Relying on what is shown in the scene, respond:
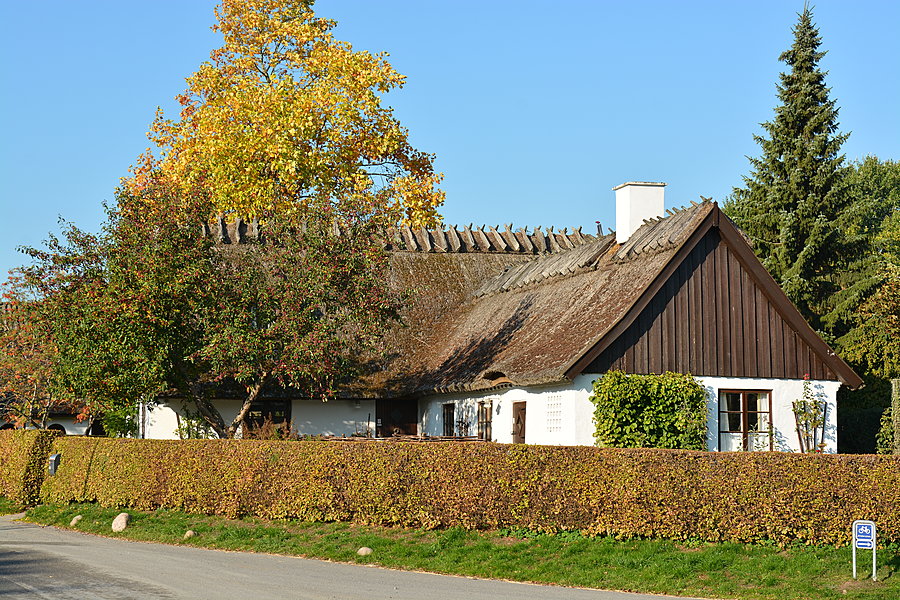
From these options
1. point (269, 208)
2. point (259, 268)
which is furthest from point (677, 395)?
point (269, 208)

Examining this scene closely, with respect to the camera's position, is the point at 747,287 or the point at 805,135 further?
the point at 805,135

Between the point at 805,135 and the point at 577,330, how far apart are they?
14548mm

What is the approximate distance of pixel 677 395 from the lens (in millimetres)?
21391

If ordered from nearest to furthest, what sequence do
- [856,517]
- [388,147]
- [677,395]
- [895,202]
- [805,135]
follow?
1. [856,517]
2. [677,395]
3. [805,135]
4. [388,147]
5. [895,202]

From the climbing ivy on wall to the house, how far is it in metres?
0.36

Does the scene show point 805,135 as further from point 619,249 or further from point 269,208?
point 269,208

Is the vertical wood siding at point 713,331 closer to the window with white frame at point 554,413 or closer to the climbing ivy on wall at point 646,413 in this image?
the climbing ivy on wall at point 646,413

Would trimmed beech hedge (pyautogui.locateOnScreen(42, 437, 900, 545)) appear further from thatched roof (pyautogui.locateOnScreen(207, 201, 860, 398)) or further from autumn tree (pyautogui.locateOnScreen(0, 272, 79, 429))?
autumn tree (pyautogui.locateOnScreen(0, 272, 79, 429))

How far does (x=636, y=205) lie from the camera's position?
1046 inches

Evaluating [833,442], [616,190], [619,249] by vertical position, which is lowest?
[833,442]

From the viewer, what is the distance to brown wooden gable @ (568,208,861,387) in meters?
22.0

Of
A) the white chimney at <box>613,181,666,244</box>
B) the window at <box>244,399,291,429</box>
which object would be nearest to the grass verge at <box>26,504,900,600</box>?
the window at <box>244,399,291,429</box>

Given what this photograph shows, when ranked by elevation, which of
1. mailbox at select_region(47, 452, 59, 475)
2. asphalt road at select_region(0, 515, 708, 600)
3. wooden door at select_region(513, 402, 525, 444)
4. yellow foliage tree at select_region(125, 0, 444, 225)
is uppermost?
yellow foliage tree at select_region(125, 0, 444, 225)

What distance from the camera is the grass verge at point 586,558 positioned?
14328 millimetres
